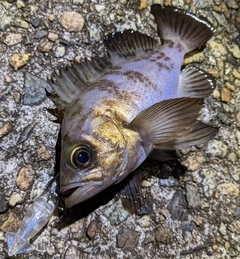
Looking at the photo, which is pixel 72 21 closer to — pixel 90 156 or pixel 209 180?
pixel 90 156

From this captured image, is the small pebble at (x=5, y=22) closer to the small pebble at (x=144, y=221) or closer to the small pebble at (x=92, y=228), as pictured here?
the small pebble at (x=92, y=228)

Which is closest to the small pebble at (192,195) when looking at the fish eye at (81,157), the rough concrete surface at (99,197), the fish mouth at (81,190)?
the rough concrete surface at (99,197)

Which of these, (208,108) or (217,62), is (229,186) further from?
(217,62)

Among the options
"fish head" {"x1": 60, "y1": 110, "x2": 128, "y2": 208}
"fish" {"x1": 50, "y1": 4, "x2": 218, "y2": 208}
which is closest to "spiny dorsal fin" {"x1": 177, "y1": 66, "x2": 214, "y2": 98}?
"fish" {"x1": 50, "y1": 4, "x2": 218, "y2": 208}

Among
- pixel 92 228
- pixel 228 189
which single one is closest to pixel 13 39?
pixel 92 228

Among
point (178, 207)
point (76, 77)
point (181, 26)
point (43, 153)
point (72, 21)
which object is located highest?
point (72, 21)

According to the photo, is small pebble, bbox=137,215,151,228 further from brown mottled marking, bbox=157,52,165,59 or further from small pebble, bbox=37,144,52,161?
brown mottled marking, bbox=157,52,165,59
